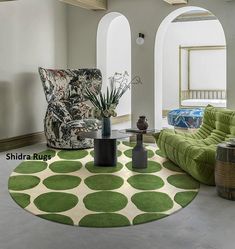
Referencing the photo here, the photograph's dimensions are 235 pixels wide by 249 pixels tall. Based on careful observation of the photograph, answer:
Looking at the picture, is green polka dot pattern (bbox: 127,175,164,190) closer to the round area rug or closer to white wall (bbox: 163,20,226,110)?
the round area rug

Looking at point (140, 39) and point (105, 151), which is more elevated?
point (140, 39)

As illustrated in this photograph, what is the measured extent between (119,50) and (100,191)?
20.0 feet

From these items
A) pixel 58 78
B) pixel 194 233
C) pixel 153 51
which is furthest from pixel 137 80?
pixel 194 233

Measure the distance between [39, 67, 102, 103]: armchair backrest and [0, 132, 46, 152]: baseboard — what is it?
2.54ft

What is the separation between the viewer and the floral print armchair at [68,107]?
6012 mm

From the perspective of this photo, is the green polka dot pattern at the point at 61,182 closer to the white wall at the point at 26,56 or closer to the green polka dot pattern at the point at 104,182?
the green polka dot pattern at the point at 104,182

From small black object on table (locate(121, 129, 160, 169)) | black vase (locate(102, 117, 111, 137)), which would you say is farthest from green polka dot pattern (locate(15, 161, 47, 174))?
small black object on table (locate(121, 129, 160, 169))

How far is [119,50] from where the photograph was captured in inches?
370

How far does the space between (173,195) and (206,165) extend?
0.50m

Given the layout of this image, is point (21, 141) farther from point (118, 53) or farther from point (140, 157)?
point (118, 53)

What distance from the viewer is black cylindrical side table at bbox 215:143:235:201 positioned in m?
3.52

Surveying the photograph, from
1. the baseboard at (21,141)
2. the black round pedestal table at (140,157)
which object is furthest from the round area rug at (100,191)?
the baseboard at (21,141)

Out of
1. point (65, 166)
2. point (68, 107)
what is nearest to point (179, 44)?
point (68, 107)

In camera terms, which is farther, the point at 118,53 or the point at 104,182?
the point at 118,53
